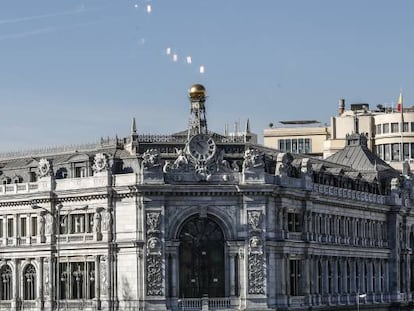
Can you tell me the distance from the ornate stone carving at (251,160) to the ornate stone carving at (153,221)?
983cm

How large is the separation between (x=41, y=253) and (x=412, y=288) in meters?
56.8

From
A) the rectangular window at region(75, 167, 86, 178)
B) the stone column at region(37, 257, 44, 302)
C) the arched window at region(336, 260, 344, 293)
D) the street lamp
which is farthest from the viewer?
the arched window at region(336, 260, 344, 293)

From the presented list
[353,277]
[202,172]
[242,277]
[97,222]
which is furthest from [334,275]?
[97,222]

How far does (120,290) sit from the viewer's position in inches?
6063

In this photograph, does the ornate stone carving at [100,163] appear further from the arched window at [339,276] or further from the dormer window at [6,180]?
the arched window at [339,276]

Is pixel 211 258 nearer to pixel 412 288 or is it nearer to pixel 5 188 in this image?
pixel 5 188

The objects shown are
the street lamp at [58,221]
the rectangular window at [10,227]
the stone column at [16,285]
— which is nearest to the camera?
the street lamp at [58,221]

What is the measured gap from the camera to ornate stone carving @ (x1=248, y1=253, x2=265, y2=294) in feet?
505

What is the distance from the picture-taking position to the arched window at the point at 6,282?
164750 millimetres

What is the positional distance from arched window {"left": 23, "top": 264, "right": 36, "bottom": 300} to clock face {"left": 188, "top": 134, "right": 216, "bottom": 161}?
838 inches

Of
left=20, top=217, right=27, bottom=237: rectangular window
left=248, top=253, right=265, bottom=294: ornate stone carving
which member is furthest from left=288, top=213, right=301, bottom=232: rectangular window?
left=20, top=217, right=27, bottom=237: rectangular window

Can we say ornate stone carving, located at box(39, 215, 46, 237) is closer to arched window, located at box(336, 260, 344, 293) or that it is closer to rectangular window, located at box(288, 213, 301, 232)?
rectangular window, located at box(288, 213, 301, 232)

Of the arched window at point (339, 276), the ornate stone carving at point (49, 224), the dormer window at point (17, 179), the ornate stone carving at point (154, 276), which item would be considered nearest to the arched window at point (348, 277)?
the arched window at point (339, 276)

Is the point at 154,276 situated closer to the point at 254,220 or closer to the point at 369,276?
the point at 254,220
